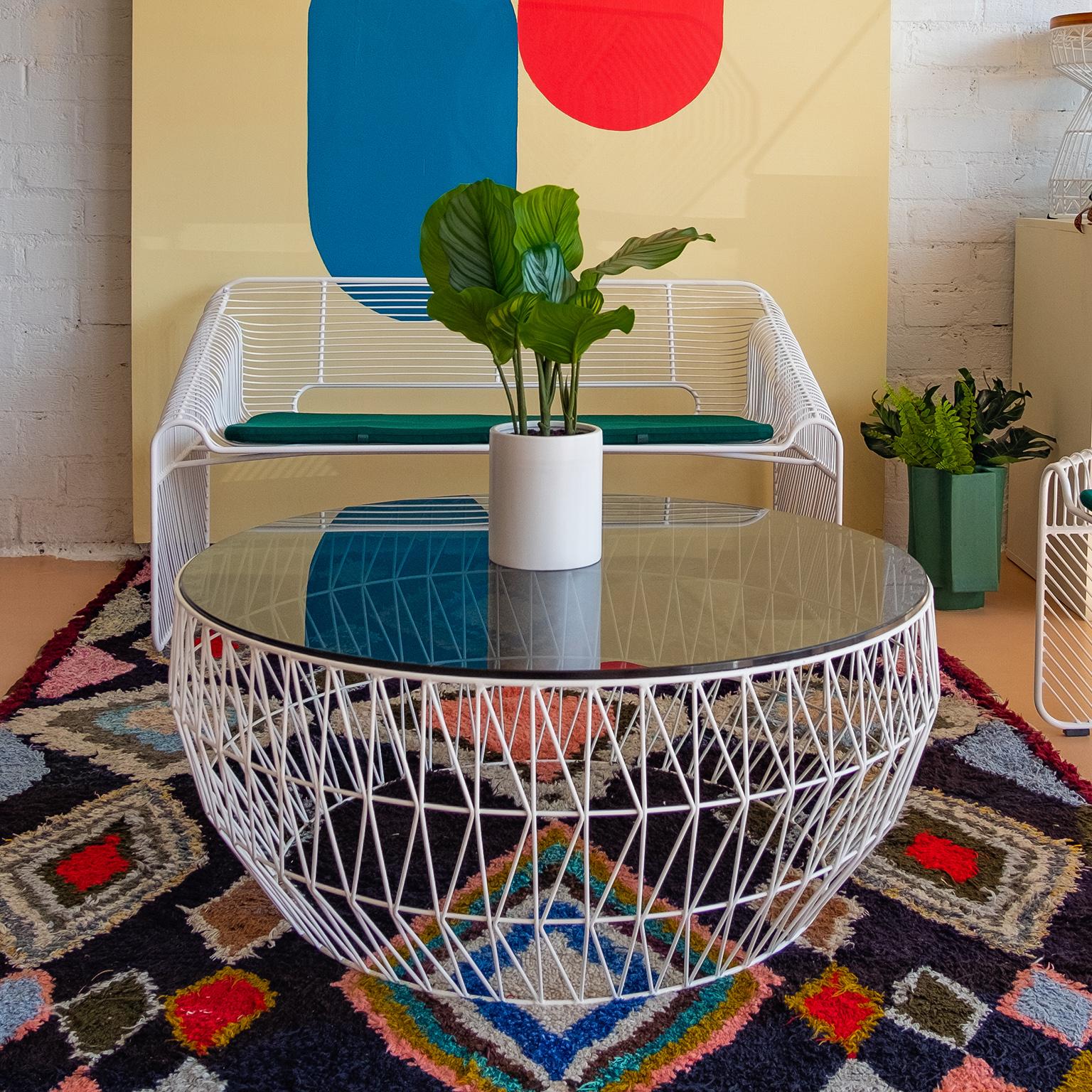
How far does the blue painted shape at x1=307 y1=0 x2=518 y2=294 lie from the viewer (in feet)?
10.5

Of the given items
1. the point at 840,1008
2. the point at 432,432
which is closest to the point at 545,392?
the point at 840,1008

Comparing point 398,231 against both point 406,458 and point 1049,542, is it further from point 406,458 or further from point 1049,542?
point 1049,542

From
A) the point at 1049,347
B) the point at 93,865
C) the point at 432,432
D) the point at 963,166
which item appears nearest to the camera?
the point at 93,865

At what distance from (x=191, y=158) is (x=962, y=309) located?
2.15 metres

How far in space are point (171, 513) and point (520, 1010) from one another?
169 cm

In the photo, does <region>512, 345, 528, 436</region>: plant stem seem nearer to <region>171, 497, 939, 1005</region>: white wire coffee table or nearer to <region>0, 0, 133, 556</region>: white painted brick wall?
<region>171, 497, 939, 1005</region>: white wire coffee table

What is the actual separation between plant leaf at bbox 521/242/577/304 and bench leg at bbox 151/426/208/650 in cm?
126

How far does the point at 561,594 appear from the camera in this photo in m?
1.51

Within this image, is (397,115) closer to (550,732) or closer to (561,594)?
(561,594)

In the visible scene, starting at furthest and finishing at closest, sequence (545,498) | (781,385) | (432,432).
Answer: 1. (781,385)
2. (432,432)
3. (545,498)

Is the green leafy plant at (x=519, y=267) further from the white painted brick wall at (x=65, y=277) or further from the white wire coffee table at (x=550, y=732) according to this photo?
the white painted brick wall at (x=65, y=277)

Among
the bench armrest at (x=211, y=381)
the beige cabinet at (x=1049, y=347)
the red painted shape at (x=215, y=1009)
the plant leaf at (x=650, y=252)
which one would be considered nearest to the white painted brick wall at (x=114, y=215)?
the beige cabinet at (x=1049, y=347)

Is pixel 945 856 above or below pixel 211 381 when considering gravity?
below

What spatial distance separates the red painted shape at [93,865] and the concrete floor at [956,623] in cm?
80
